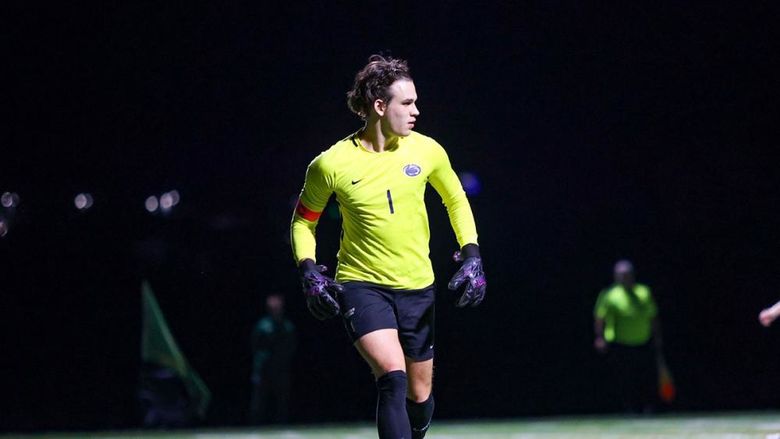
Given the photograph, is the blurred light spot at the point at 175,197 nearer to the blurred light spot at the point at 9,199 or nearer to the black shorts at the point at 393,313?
the blurred light spot at the point at 9,199

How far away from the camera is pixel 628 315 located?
15125 millimetres

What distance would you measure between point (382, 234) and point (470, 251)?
57 cm

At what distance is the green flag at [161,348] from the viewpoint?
1641 cm

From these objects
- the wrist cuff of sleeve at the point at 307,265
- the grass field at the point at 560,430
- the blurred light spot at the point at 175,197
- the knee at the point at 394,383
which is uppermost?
the blurred light spot at the point at 175,197

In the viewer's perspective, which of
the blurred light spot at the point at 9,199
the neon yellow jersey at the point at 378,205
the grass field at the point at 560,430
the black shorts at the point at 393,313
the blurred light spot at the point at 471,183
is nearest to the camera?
the black shorts at the point at 393,313

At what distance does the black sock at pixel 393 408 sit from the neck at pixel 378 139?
47.7 inches

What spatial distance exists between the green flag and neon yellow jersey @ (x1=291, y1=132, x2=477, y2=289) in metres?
10.2

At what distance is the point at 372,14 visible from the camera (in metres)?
18.3

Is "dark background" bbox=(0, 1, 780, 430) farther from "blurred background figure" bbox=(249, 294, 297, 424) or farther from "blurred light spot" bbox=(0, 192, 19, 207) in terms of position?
"blurred background figure" bbox=(249, 294, 297, 424)

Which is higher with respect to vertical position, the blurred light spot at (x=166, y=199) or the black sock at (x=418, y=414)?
the blurred light spot at (x=166, y=199)

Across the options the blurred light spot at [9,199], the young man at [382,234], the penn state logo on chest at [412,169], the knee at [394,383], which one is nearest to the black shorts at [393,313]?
the young man at [382,234]

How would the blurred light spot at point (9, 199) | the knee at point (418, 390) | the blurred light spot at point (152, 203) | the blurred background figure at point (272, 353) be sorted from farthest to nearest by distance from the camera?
the blurred light spot at point (152, 203) → the blurred light spot at point (9, 199) → the blurred background figure at point (272, 353) → the knee at point (418, 390)

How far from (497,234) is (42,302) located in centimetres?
745

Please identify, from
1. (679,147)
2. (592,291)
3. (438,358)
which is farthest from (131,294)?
(679,147)
